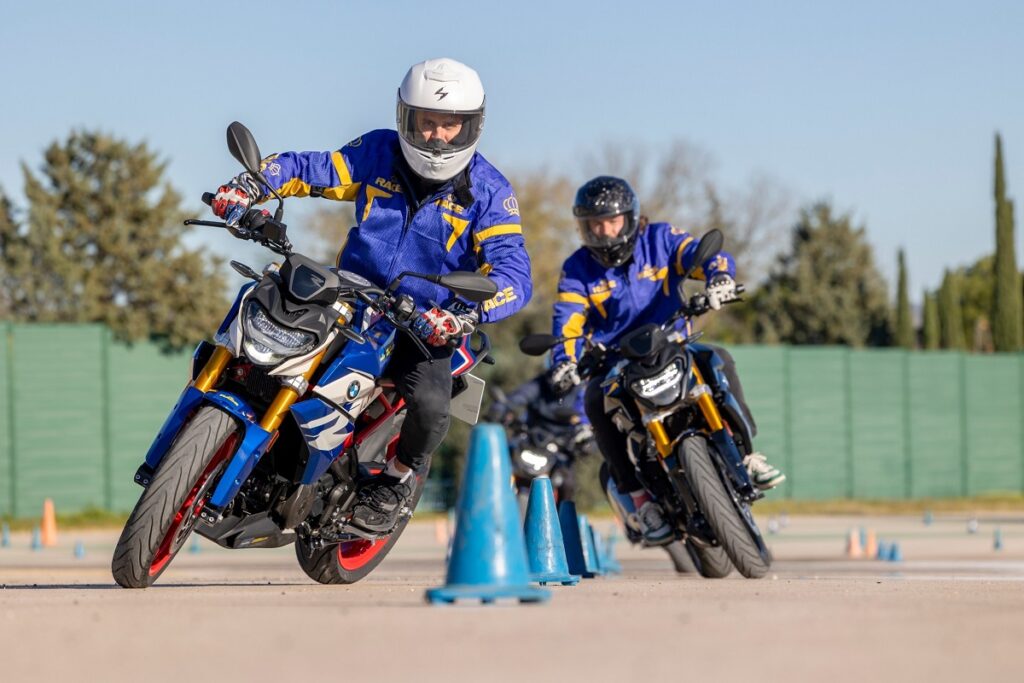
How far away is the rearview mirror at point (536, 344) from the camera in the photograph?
9.86 m

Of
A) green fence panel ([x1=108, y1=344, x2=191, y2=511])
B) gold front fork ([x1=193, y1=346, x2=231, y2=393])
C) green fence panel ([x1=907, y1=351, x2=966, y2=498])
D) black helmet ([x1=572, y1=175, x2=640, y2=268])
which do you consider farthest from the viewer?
green fence panel ([x1=907, y1=351, x2=966, y2=498])

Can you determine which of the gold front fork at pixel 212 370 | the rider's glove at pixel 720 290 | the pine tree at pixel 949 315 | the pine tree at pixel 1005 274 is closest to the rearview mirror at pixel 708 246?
the rider's glove at pixel 720 290

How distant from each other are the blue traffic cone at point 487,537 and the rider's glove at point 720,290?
13.2ft

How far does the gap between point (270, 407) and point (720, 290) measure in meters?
3.71

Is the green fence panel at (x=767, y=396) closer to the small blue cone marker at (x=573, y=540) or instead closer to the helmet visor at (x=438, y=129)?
the small blue cone marker at (x=573, y=540)

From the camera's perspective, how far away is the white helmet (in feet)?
26.2

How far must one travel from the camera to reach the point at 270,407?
7.08 metres

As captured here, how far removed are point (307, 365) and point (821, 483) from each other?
2484 cm

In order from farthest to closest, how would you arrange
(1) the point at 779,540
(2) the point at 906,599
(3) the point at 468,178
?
(1) the point at 779,540
(3) the point at 468,178
(2) the point at 906,599

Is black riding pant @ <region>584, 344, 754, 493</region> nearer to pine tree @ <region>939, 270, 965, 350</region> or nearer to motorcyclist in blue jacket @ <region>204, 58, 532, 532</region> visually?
motorcyclist in blue jacket @ <region>204, 58, 532, 532</region>

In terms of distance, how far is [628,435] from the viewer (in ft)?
33.0

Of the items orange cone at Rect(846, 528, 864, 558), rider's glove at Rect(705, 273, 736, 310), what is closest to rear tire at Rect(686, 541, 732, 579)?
rider's glove at Rect(705, 273, 736, 310)

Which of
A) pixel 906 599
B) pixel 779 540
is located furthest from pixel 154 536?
pixel 779 540

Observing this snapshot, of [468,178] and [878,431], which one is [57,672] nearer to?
[468,178]
